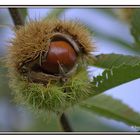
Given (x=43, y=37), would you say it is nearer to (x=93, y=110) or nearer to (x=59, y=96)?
(x=59, y=96)

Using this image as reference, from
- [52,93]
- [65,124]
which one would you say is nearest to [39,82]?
[52,93]

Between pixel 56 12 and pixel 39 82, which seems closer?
pixel 39 82

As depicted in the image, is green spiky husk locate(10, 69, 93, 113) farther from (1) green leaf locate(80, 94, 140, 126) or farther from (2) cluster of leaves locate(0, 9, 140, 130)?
(1) green leaf locate(80, 94, 140, 126)

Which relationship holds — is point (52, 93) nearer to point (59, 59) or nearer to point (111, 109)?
point (59, 59)

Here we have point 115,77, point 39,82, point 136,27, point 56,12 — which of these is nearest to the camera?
point 115,77

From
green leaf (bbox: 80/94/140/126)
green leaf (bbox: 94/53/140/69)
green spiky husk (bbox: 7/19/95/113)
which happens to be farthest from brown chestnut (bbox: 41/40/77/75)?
green leaf (bbox: 80/94/140/126)

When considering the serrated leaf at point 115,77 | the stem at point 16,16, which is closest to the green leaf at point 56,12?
the stem at point 16,16

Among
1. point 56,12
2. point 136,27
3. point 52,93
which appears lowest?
point 52,93

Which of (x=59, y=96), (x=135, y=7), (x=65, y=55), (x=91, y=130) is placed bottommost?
(x=91, y=130)
